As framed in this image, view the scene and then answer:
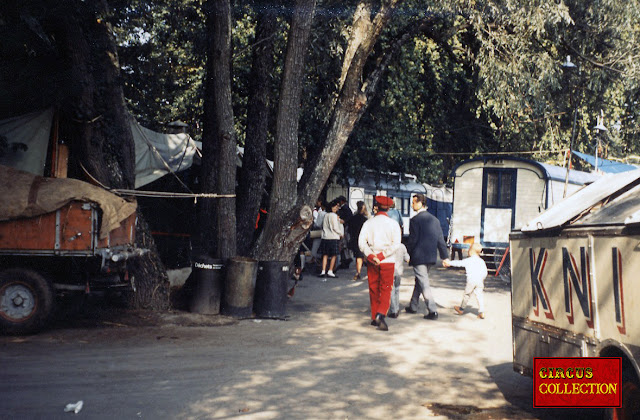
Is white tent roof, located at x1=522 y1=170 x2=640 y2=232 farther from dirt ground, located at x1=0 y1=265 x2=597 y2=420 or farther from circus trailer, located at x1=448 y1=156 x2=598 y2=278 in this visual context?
circus trailer, located at x1=448 y1=156 x2=598 y2=278

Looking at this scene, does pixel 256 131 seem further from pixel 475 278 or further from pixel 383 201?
pixel 475 278

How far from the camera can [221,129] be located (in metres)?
12.0

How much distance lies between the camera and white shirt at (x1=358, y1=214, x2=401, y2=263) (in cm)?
1070

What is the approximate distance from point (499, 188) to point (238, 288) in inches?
498

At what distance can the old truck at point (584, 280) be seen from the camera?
4.49 m

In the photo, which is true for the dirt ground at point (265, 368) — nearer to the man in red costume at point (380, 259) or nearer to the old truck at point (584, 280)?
the man in red costume at point (380, 259)

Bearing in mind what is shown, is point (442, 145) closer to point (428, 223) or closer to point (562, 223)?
point (428, 223)

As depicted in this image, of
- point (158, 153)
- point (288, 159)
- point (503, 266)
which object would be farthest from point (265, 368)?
point (503, 266)

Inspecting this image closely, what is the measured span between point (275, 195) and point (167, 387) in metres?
5.85

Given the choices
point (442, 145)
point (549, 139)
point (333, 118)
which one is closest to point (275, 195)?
point (333, 118)

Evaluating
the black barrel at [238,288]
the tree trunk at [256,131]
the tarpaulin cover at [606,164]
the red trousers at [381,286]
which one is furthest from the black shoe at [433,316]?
the tarpaulin cover at [606,164]

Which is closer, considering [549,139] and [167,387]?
[167,387]

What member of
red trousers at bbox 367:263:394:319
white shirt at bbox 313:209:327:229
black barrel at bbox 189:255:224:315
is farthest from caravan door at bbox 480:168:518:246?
black barrel at bbox 189:255:224:315

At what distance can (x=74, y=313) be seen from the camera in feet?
36.0
